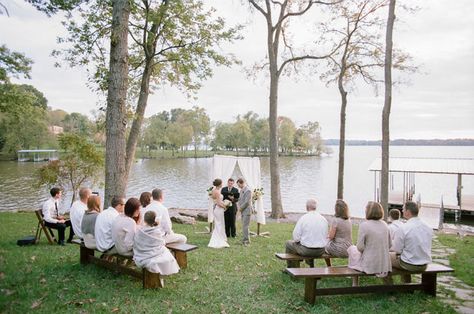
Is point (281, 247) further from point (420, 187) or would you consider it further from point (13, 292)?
point (420, 187)

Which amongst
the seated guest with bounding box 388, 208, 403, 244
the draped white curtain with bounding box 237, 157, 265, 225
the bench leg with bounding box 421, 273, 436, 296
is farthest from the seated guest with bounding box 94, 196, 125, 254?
the draped white curtain with bounding box 237, 157, 265, 225

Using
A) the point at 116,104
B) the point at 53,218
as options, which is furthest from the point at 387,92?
the point at 53,218

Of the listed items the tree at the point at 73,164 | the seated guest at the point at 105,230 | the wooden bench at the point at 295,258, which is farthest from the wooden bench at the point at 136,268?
the tree at the point at 73,164

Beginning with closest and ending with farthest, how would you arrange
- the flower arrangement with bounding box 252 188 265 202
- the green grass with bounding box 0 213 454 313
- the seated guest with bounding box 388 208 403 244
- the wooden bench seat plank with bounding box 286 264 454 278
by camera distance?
the green grass with bounding box 0 213 454 313 < the wooden bench seat plank with bounding box 286 264 454 278 < the seated guest with bounding box 388 208 403 244 < the flower arrangement with bounding box 252 188 265 202

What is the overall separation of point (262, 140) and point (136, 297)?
303 ft

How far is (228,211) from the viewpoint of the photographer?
1094 cm

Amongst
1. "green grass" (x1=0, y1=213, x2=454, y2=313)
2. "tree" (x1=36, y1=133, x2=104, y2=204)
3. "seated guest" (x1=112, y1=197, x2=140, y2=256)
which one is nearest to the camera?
"green grass" (x1=0, y1=213, x2=454, y2=313)

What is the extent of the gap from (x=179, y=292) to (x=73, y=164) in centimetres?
1567

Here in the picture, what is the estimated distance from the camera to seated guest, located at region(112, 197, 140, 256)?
6.01m

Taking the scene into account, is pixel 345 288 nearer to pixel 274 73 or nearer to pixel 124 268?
pixel 124 268

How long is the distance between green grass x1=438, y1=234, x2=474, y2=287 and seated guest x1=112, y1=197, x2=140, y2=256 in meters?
6.18

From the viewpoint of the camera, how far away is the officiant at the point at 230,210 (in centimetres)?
1102

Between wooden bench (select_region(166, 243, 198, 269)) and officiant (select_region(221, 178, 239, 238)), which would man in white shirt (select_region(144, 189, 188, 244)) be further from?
officiant (select_region(221, 178, 239, 238))

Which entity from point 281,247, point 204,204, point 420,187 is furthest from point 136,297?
point 420,187
